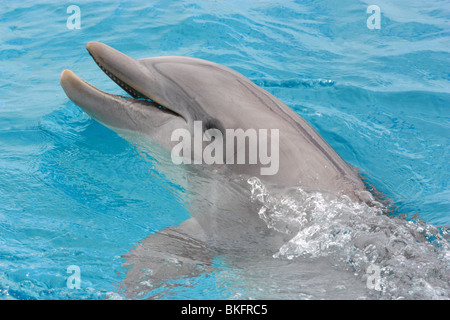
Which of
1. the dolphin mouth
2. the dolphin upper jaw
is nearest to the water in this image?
the dolphin upper jaw

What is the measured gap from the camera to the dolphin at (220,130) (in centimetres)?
468

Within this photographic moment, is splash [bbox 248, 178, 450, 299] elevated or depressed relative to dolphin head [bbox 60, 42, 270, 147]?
depressed

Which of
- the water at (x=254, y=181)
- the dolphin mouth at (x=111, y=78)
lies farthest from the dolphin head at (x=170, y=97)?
the water at (x=254, y=181)

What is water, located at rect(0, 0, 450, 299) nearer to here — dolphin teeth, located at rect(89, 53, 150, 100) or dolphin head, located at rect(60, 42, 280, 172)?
dolphin head, located at rect(60, 42, 280, 172)

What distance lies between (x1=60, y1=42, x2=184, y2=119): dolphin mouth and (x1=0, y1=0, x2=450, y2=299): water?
72 centimetres

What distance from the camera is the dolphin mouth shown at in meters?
5.16

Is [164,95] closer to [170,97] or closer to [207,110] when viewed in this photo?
[170,97]

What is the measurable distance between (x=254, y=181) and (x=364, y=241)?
115 cm

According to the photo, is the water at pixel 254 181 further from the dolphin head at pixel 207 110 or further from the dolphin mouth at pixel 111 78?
the dolphin mouth at pixel 111 78

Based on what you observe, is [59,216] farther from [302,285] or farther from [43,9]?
[43,9]

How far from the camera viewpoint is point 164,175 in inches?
223

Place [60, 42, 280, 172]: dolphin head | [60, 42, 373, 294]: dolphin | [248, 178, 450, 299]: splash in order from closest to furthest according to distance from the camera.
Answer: [248, 178, 450, 299]: splash → [60, 42, 373, 294]: dolphin → [60, 42, 280, 172]: dolphin head
